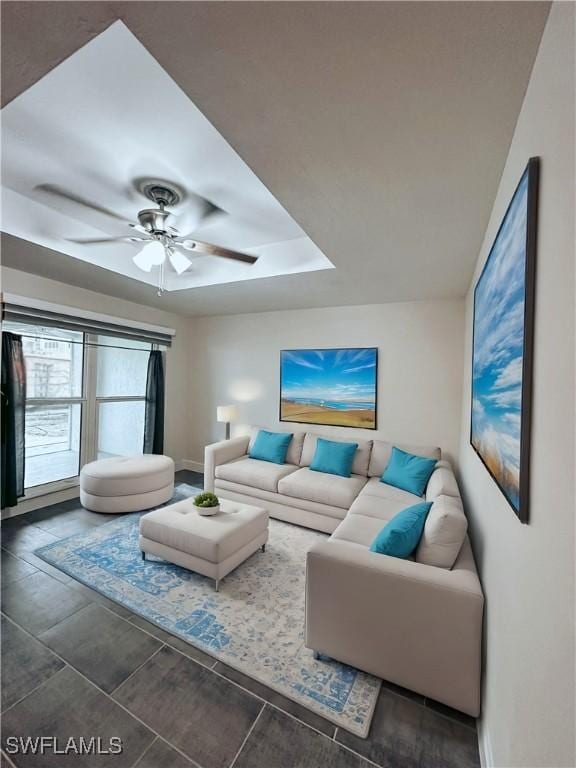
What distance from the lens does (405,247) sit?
7.49ft

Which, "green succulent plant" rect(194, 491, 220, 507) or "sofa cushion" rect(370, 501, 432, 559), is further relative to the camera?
"green succulent plant" rect(194, 491, 220, 507)

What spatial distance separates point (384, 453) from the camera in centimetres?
351

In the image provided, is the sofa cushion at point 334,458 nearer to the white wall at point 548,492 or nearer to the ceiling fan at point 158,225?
the ceiling fan at point 158,225

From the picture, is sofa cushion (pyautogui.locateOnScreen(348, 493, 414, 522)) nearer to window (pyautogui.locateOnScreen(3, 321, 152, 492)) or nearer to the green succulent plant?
the green succulent plant

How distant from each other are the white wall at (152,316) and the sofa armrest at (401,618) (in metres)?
3.62

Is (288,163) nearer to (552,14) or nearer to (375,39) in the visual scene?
(375,39)

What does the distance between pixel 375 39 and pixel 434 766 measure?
8.27ft

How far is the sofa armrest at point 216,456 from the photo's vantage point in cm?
379

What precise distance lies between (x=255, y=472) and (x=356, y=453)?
3.79ft

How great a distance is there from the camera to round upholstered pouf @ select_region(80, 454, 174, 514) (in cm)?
328

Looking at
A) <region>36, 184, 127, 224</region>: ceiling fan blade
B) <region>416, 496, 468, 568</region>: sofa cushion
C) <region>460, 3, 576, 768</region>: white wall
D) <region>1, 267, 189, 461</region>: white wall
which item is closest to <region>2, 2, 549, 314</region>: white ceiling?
<region>460, 3, 576, 768</region>: white wall

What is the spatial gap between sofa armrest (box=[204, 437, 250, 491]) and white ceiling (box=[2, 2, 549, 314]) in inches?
110

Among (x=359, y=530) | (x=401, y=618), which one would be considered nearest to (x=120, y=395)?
(x=359, y=530)

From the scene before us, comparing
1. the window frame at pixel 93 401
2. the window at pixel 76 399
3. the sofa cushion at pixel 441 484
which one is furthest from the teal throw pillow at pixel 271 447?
the window frame at pixel 93 401
